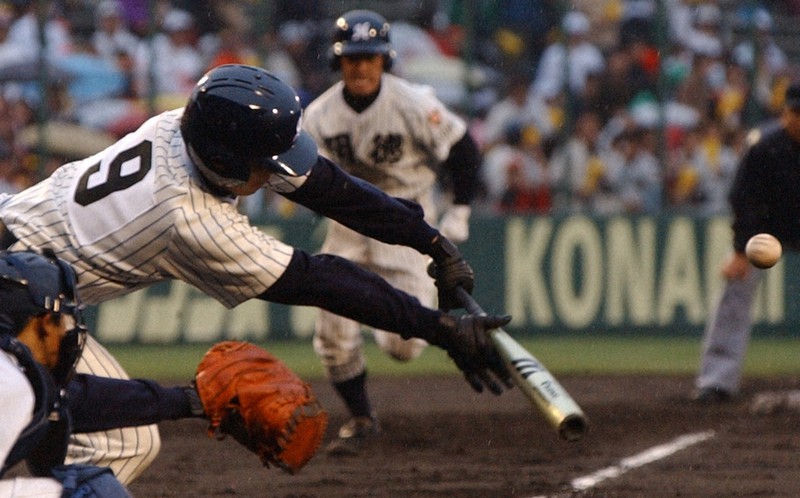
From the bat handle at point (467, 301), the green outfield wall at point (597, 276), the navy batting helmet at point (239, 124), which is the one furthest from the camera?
the green outfield wall at point (597, 276)

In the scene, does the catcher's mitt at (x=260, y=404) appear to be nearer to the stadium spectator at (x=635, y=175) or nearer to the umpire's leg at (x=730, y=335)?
the umpire's leg at (x=730, y=335)

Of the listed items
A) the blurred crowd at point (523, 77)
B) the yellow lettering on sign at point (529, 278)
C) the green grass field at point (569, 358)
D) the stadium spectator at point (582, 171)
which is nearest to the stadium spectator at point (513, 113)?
the blurred crowd at point (523, 77)

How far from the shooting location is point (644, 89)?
529 inches

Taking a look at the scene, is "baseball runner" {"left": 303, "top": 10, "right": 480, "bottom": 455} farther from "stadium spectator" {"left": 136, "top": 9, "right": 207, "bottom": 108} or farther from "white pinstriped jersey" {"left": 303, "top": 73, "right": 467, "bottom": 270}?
"stadium spectator" {"left": 136, "top": 9, "right": 207, "bottom": 108}

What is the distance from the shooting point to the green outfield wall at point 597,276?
42.6 feet

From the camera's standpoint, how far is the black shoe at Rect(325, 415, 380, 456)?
7402 mm

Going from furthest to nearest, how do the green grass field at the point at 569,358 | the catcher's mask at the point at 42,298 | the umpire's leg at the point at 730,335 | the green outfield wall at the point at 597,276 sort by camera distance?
1. the green outfield wall at the point at 597,276
2. the green grass field at the point at 569,358
3. the umpire's leg at the point at 730,335
4. the catcher's mask at the point at 42,298

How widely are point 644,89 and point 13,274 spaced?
33.6 feet

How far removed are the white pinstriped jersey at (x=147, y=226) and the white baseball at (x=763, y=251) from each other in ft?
13.5

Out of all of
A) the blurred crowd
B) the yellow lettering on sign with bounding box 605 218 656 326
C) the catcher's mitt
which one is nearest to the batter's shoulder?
the catcher's mitt

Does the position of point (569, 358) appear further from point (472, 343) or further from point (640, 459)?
point (472, 343)

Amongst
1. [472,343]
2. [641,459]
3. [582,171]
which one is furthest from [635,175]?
[472,343]

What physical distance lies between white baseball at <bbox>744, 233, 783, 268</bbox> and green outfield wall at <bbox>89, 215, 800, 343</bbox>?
4.80 metres

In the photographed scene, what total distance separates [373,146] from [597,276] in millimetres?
5358
